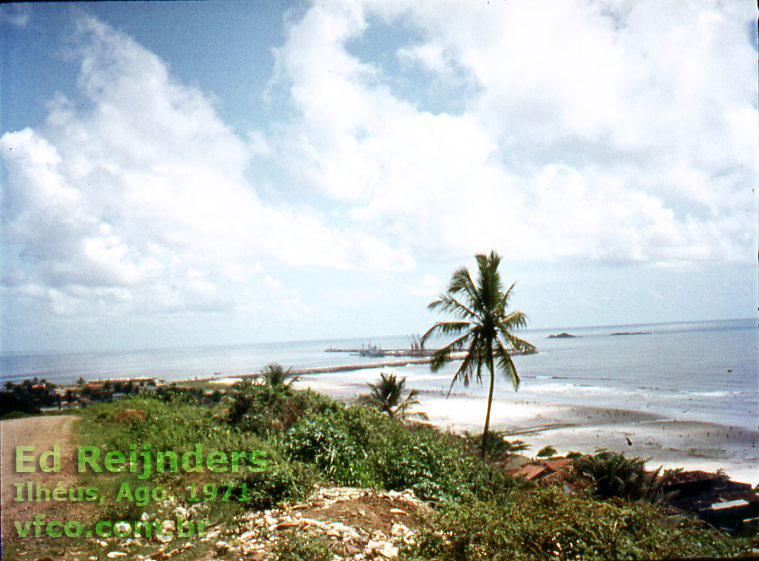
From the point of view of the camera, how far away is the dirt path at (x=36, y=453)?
7.53 metres

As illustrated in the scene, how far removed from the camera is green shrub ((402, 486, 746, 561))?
13.1 ft

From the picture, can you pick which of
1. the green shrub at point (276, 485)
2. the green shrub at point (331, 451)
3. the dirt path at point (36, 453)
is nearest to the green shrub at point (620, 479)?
the green shrub at point (331, 451)

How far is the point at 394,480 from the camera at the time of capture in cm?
923

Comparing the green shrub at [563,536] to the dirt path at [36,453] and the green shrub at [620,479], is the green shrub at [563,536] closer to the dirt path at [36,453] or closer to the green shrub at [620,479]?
the dirt path at [36,453]

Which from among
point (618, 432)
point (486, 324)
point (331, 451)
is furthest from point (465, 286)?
point (618, 432)

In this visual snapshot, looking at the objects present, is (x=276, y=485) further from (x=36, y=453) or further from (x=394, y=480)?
(x=36, y=453)

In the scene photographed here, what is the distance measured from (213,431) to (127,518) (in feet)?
17.5

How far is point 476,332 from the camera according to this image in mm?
16703

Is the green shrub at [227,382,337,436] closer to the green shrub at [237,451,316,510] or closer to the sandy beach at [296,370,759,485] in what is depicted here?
the green shrub at [237,451,316,510]

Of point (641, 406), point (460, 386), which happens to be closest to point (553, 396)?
point (641, 406)

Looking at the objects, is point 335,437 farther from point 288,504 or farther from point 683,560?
point 683,560

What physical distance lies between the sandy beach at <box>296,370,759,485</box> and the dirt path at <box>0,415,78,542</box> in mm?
17004

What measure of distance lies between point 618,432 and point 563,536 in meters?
30.5

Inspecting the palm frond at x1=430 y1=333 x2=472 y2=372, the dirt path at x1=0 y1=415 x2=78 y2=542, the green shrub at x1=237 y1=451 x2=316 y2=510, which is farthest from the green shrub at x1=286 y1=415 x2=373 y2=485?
the palm frond at x1=430 y1=333 x2=472 y2=372
